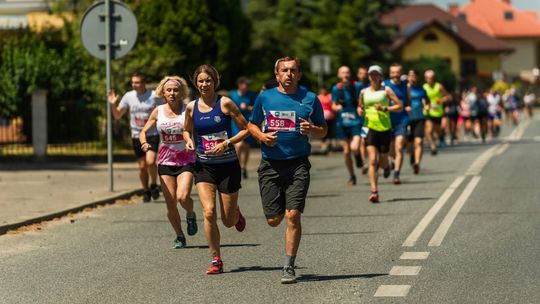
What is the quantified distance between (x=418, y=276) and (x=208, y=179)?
185 centimetres

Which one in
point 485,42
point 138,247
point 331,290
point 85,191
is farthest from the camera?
point 485,42

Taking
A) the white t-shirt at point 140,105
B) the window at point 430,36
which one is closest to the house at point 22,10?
the white t-shirt at point 140,105

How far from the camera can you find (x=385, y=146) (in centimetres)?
1659

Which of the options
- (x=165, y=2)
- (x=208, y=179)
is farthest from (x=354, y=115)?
(x=165, y=2)

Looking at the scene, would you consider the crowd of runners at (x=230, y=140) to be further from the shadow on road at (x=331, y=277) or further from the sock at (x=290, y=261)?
the shadow on road at (x=331, y=277)

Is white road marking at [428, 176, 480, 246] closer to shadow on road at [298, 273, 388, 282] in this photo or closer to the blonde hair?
shadow on road at [298, 273, 388, 282]

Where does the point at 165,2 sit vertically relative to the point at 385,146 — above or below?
above

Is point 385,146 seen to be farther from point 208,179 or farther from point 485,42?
point 485,42

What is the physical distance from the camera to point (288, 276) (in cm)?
898

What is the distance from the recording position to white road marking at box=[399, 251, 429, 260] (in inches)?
403

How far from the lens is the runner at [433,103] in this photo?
25.5 m

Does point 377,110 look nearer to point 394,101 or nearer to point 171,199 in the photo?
point 394,101

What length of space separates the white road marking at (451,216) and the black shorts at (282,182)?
2.22m

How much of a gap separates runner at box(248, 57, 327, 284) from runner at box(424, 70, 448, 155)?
15.8m
